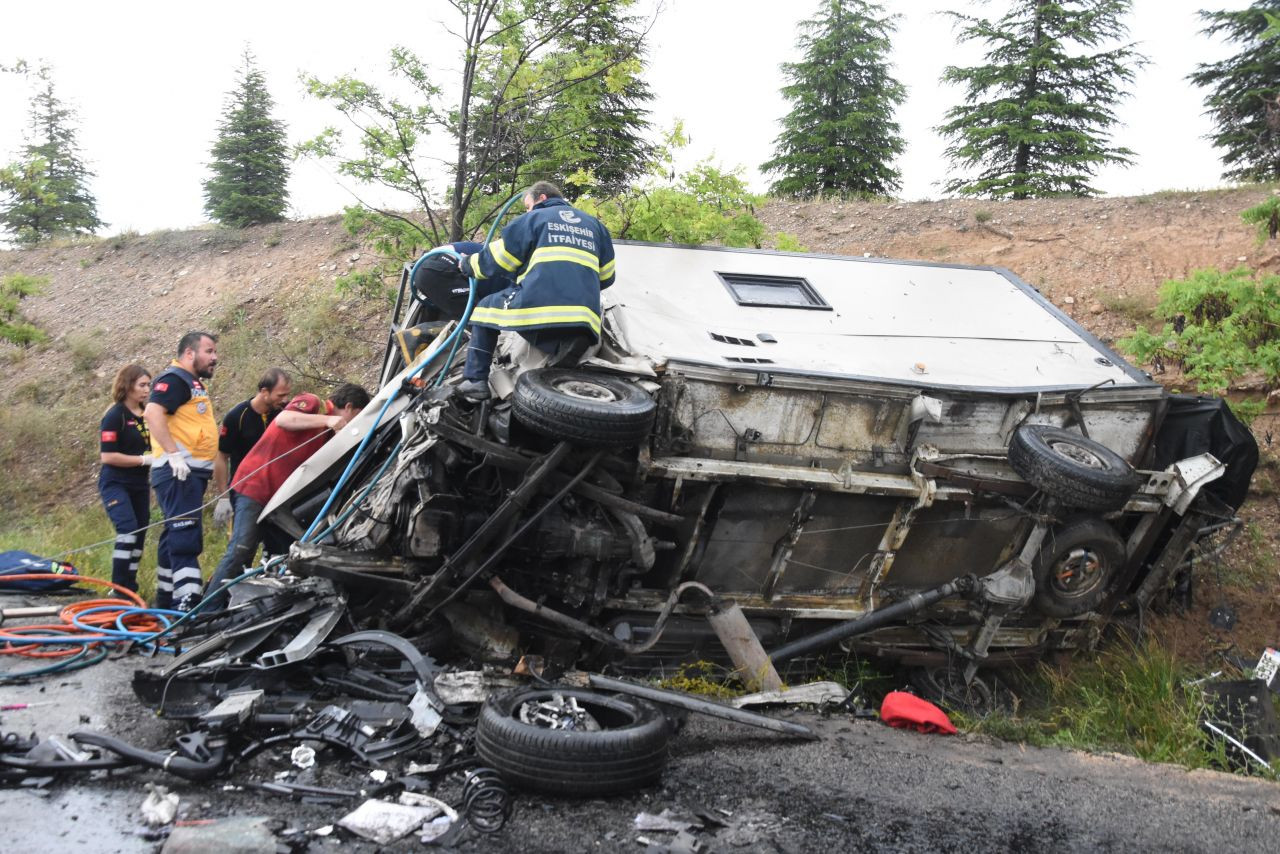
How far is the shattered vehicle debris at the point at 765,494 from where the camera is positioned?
13.5 feet

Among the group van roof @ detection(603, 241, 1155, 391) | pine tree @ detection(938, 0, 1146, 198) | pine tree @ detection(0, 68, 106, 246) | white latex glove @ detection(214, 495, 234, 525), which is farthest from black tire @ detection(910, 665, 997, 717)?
pine tree @ detection(0, 68, 106, 246)

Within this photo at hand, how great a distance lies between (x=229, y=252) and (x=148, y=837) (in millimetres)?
14267

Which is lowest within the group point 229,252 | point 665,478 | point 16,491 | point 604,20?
point 16,491

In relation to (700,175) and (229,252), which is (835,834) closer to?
(700,175)

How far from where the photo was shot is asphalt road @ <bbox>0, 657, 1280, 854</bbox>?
2842 millimetres

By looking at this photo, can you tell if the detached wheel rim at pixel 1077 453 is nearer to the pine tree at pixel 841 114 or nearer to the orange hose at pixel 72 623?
the orange hose at pixel 72 623

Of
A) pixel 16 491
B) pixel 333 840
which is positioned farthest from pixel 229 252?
pixel 333 840

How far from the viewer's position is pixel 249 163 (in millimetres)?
17781

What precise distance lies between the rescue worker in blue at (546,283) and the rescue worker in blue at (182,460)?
2.06 meters

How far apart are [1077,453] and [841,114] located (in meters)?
14.9

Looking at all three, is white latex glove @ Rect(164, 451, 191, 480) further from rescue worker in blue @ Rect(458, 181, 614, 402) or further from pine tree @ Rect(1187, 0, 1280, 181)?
pine tree @ Rect(1187, 0, 1280, 181)

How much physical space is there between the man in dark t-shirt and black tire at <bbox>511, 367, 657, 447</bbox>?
2.62 meters

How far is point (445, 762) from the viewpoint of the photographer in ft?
10.9

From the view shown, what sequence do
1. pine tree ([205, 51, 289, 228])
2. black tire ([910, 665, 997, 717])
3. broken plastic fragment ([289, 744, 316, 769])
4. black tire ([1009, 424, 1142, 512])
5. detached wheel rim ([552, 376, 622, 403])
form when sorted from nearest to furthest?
broken plastic fragment ([289, 744, 316, 769]) → detached wheel rim ([552, 376, 622, 403]) → black tire ([1009, 424, 1142, 512]) → black tire ([910, 665, 997, 717]) → pine tree ([205, 51, 289, 228])
